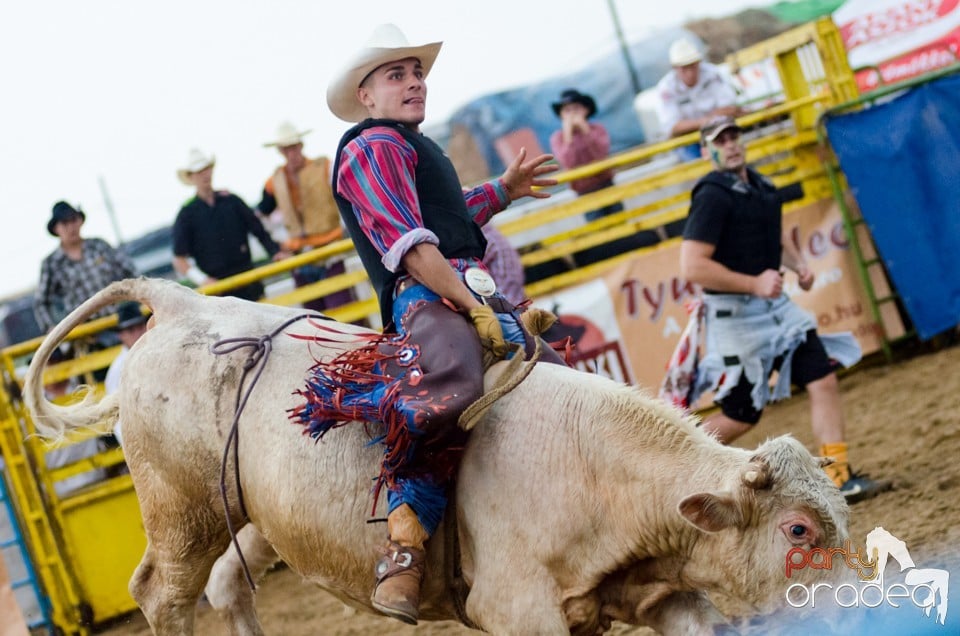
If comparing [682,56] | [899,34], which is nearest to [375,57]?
[682,56]

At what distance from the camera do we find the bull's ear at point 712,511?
9.19ft

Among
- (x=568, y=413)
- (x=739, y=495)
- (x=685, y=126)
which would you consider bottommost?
(x=739, y=495)

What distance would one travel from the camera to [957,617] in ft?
7.57

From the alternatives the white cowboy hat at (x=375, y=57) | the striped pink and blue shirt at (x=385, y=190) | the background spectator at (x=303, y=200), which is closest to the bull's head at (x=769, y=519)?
the striped pink and blue shirt at (x=385, y=190)

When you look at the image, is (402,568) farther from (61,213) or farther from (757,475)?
(61,213)

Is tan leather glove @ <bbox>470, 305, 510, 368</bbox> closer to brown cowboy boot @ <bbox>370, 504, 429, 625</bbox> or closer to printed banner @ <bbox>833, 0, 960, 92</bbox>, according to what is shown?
brown cowboy boot @ <bbox>370, 504, 429, 625</bbox>

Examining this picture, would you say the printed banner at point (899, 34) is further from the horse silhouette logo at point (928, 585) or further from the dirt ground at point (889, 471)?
the horse silhouette logo at point (928, 585)

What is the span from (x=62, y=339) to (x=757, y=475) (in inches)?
105

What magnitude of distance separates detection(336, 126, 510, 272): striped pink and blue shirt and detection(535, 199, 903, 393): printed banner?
4.32 metres

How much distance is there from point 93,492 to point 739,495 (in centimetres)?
516

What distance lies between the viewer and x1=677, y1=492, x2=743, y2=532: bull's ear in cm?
280

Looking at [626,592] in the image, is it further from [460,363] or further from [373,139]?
[373,139]

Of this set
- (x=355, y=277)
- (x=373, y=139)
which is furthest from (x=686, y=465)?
(x=355, y=277)

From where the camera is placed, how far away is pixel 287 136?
784 cm
